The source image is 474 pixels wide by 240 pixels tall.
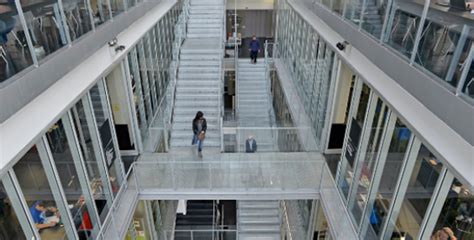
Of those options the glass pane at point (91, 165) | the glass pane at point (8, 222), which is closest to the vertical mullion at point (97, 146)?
the glass pane at point (91, 165)

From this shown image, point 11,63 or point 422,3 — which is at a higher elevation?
point 422,3

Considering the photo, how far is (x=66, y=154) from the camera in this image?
200 inches

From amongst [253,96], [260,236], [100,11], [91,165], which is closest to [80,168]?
[91,165]

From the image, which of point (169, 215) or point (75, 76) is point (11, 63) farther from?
point (169, 215)

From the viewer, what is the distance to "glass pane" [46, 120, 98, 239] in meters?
4.78

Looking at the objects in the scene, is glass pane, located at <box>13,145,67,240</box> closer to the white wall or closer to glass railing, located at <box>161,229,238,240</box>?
glass railing, located at <box>161,229,238,240</box>

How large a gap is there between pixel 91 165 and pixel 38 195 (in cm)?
156

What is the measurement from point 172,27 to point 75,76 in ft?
28.6

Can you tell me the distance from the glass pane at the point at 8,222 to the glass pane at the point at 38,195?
8.5 inches

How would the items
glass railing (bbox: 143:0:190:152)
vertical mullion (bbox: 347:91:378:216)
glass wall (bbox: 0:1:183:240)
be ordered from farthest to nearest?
glass railing (bbox: 143:0:190:152), vertical mullion (bbox: 347:91:378:216), glass wall (bbox: 0:1:183:240)

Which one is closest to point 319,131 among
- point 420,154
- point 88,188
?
point 420,154

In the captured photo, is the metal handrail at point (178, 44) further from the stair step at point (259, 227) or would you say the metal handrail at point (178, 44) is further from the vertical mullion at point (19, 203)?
the vertical mullion at point (19, 203)

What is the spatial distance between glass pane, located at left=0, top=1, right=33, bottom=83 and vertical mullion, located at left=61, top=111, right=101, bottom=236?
1103 mm

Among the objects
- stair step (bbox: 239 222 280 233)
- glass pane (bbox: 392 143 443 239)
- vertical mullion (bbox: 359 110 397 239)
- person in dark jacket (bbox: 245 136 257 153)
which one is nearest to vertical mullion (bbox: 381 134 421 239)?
glass pane (bbox: 392 143 443 239)
